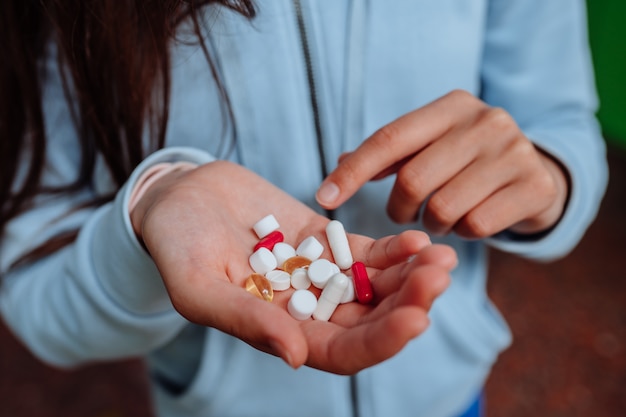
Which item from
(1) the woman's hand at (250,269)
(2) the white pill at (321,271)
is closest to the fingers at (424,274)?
(1) the woman's hand at (250,269)

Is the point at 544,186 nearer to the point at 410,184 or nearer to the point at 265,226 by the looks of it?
the point at 410,184

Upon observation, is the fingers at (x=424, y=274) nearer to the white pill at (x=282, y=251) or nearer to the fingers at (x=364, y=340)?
the fingers at (x=364, y=340)

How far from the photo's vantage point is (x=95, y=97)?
820 millimetres

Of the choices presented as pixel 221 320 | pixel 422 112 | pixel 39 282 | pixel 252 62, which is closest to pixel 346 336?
pixel 221 320

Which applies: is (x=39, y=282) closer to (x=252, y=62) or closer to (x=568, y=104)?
(x=252, y=62)

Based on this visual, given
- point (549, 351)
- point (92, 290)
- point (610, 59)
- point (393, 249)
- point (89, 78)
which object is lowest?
point (549, 351)

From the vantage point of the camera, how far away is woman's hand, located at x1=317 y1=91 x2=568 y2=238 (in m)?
0.72

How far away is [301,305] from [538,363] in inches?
60.8

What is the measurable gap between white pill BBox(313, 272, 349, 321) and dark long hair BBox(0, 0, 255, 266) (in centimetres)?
31

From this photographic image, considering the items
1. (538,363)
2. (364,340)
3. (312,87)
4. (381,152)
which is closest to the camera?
(364,340)

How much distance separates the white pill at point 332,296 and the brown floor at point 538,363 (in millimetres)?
1383

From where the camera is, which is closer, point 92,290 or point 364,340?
point 364,340

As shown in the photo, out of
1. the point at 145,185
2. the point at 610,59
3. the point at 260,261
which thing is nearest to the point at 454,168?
the point at 260,261

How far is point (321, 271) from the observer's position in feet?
2.30
